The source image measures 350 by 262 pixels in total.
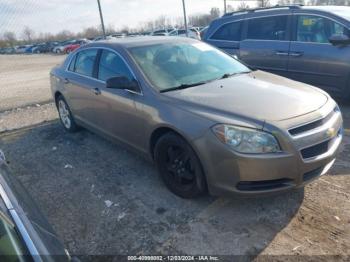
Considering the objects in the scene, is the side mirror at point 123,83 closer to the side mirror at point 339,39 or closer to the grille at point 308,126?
the grille at point 308,126

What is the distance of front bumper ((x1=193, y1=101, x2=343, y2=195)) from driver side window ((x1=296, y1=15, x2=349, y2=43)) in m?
3.52

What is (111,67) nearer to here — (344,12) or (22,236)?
(22,236)

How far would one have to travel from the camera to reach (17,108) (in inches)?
350

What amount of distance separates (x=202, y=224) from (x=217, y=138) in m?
0.83

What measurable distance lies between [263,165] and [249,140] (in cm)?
24

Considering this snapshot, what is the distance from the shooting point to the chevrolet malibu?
9.08 feet

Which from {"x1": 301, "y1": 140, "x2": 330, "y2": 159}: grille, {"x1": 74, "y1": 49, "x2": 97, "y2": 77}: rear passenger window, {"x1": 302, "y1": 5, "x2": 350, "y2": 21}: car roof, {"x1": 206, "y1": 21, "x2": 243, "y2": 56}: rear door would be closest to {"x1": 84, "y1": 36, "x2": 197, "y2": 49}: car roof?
{"x1": 74, "y1": 49, "x2": 97, "y2": 77}: rear passenger window

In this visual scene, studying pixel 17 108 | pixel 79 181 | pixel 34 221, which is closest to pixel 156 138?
pixel 79 181

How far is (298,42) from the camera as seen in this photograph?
6137 mm

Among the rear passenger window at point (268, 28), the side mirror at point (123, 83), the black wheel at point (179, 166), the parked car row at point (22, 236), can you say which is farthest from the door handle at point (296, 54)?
the parked car row at point (22, 236)

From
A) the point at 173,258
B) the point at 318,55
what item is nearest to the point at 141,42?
the point at 173,258

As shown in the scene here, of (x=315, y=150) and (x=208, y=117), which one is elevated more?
(x=208, y=117)

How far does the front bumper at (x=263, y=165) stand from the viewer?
272 centimetres

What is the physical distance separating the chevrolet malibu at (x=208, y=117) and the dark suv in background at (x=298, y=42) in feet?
7.52
